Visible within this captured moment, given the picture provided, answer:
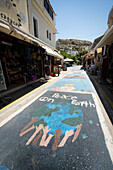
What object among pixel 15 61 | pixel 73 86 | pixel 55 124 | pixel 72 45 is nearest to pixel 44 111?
pixel 55 124

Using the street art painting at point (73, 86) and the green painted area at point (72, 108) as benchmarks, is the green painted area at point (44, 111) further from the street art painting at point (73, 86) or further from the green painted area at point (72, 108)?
the street art painting at point (73, 86)

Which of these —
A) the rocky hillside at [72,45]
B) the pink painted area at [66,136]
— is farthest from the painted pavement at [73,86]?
the rocky hillside at [72,45]

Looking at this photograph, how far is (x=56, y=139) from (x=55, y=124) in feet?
1.62

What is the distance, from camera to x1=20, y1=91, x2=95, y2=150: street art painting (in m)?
1.95

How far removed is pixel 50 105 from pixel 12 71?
16.1ft

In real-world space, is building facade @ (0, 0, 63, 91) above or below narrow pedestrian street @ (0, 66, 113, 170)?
above

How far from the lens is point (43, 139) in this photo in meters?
1.95

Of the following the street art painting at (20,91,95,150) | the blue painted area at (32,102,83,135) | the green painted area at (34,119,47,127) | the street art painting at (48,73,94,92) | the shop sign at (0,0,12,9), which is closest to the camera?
Answer: the street art painting at (20,91,95,150)

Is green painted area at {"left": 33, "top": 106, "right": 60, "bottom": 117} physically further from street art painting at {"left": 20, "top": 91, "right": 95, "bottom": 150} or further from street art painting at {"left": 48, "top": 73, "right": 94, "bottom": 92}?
street art painting at {"left": 48, "top": 73, "right": 94, "bottom": 92}

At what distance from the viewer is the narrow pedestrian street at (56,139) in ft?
4.85

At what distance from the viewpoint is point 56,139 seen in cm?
195

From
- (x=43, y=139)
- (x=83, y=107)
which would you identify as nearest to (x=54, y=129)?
(x=43, y=139)

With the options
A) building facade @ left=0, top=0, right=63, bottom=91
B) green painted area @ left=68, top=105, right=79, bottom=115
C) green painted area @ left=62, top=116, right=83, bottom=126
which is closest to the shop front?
building facade @ left=0, top=0, right=63, bottom=91

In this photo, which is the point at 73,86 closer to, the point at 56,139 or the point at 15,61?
the point at 56,139
